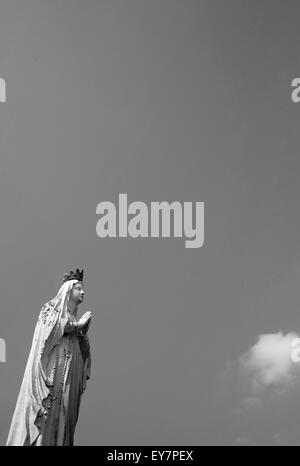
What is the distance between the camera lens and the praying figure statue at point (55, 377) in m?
15.9

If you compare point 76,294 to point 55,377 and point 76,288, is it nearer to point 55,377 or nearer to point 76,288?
point 76,288

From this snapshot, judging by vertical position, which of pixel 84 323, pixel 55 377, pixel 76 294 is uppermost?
pixel 76 294

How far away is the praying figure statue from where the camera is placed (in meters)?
15.9

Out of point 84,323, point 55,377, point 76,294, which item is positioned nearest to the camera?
point 55,377

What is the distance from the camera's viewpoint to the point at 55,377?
1675cm

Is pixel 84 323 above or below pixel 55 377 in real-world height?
above

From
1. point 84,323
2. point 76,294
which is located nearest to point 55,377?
point 84,323

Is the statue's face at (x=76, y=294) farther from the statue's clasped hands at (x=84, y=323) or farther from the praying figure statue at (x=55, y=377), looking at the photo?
the statue's clasped hands at (x=84, y=323)

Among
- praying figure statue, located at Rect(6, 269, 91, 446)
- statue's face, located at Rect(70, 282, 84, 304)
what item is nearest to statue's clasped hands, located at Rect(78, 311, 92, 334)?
praying figure statue, located at Rect(6, 269, 91, 446)

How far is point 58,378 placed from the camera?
16.8m

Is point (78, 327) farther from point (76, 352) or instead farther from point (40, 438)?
point (40, 438)

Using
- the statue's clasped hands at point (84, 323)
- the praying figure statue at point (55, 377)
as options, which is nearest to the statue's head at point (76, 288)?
the praying figure statue at point (55, 377)

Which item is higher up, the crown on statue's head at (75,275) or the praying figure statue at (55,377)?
the crown on statue's head at (75,275)
